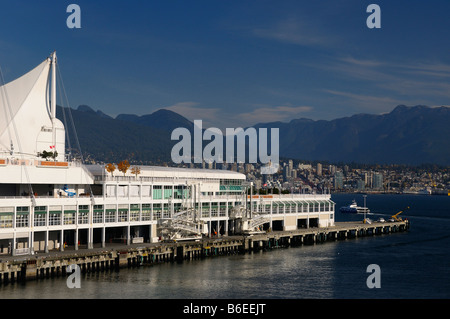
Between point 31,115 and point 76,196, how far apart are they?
1622cm

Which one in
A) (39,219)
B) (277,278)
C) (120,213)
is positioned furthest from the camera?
(120,213)

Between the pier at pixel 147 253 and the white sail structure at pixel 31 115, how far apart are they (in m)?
19.6

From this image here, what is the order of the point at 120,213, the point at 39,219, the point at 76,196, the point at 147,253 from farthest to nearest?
the point at 120,213 → the point at 76,196 → the point at 147,253 → the point at 39,219

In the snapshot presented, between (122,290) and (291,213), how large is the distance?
202 ft

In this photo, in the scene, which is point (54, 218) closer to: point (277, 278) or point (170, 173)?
point (170, 173)

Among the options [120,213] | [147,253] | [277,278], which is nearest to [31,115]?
[120,213]

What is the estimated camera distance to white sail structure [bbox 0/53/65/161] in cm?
8788

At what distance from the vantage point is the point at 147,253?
268 ft

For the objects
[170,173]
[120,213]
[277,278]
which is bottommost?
[277,278]

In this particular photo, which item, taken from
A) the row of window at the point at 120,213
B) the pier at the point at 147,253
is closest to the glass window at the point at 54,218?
the row of window at the point at 120,213

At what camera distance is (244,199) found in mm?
110125

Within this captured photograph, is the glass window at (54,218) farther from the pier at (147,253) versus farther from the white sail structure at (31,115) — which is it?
the white sail structure at (31,115)

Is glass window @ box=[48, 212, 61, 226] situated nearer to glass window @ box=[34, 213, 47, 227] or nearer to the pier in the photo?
glass window @ box=[34, 213, 47, 227]

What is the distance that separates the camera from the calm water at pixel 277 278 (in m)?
63.5
